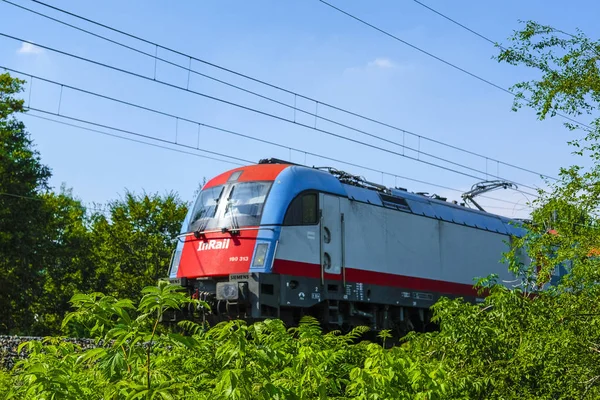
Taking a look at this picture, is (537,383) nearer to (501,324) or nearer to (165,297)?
(501,324)

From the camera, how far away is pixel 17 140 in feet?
114

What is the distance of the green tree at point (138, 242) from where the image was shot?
111 ft

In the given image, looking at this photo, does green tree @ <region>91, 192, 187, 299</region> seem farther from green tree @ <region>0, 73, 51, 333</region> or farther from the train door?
the train door

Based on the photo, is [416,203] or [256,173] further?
[416,203]

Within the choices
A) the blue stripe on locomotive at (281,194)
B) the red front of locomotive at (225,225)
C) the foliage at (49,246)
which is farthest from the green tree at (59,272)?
the blue stripe on locomotive at (281,194)

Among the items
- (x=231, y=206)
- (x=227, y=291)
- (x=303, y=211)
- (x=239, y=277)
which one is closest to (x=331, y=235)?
(x=303, y=211)

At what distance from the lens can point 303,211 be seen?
51.8 ft

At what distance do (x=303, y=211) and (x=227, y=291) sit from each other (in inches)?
96.8

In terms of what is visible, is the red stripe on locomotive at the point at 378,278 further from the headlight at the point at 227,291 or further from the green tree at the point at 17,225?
the green tree at the point at 17,225

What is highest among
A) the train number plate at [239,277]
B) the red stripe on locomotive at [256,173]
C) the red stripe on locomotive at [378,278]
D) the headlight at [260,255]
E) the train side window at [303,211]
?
the red stripe on locomotive at [256,173]

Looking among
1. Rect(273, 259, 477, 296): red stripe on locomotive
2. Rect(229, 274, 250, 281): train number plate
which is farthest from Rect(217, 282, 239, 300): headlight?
Rect(273, 259, 477, 296): red stripe on locomotive

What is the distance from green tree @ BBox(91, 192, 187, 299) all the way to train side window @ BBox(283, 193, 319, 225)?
1866 cm

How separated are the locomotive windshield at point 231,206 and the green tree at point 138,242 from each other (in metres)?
17.3

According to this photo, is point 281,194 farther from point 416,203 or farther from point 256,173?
point 416,203
